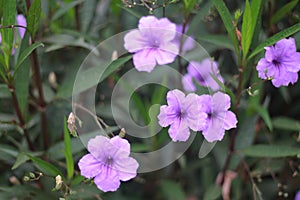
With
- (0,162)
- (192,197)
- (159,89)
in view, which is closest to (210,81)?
(159,89)

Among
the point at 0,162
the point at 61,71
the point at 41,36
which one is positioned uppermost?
the point at 41,36

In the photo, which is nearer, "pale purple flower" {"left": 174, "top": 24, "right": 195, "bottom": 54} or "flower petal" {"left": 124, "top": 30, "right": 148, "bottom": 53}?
"flower petal" {"left": 124, "top": 30, "right": 148, "bottom": 53}

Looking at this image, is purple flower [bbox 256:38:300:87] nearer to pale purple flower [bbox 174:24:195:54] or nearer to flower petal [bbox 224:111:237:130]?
flower petal [bbox 224:111:237:130]

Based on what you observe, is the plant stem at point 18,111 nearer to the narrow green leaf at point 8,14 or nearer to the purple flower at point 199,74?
the narrow green leaf at point 8,14

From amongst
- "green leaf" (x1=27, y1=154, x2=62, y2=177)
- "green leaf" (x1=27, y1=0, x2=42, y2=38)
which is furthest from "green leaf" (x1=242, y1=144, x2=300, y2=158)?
"green leaf" (x1=27, y1=0, x2=42, y2=38)

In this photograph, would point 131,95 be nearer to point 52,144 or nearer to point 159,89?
point 159,89

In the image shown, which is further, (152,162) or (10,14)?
(152,162)

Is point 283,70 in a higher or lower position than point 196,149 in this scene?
higher
